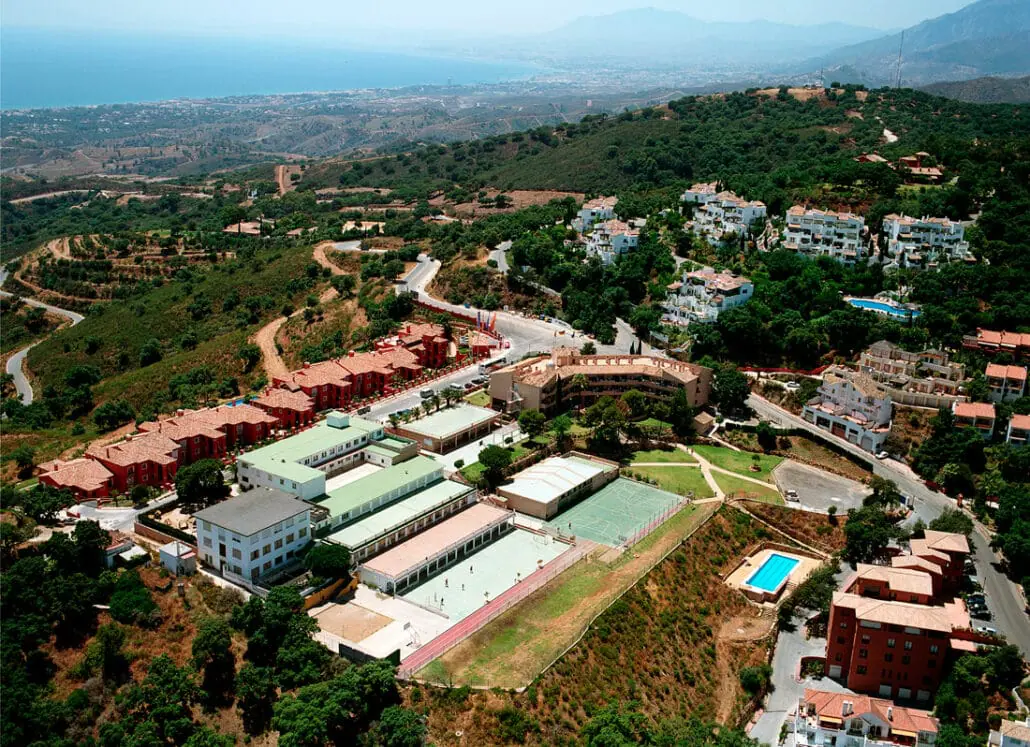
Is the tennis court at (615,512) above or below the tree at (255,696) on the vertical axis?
below

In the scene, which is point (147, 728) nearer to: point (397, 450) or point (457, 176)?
point (397, 450)

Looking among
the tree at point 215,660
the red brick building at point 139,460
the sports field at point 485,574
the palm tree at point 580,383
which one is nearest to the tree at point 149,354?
the red brick building at point 139,460

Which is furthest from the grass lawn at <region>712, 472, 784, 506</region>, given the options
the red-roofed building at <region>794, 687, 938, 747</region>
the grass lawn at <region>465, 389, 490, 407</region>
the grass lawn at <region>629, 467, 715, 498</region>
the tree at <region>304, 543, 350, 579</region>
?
the tree at <region>304, 543, 350, 579</region>

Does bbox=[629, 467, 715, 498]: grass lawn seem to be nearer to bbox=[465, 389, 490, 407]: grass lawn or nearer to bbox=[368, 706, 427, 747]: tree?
bbox=[465, 389, 490, 407]: grass lawn

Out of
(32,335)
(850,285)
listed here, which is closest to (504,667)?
(850,285)

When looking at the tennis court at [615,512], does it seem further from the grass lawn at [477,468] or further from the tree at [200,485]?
the tree at [200,485]

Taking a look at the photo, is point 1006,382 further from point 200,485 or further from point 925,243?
point 200,485
